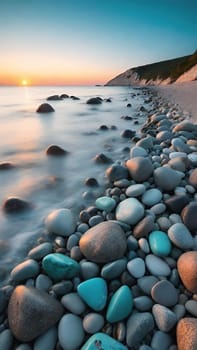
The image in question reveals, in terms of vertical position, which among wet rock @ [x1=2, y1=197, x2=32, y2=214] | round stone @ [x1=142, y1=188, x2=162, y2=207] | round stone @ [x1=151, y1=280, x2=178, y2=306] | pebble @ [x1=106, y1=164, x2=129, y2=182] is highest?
pebble @ [x1=106, y1=164, x2=129, y2=182]

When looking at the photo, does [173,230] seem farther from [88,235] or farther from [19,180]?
[19,180]

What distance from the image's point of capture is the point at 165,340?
1059 mm

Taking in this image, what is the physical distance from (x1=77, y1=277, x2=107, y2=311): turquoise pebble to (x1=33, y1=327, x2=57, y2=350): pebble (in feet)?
0.65

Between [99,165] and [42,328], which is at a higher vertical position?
[99,165]

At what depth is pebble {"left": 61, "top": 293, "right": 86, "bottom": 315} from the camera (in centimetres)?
119

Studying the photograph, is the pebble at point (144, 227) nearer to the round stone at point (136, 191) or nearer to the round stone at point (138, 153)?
the round stone at point (136, 191)

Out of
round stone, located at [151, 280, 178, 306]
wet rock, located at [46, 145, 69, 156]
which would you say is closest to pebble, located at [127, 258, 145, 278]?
round stone, located at [151, 280, 178, 306]

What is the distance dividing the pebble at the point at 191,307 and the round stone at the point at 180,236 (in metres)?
0.34

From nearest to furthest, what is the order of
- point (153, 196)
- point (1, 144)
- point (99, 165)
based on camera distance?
point (153, 196)
point (99, 165)
point (1, 144)

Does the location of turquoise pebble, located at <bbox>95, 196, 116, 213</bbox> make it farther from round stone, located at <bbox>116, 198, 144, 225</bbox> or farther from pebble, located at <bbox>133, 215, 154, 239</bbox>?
pebble, located at <bbox>133, 215, 154, 239</bbox>

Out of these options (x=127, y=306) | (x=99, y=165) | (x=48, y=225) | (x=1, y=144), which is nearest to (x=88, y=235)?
(x=48, y=225)

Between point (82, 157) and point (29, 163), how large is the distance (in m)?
0.75

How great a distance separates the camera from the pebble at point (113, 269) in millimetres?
1327

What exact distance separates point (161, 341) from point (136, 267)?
1.20ft
